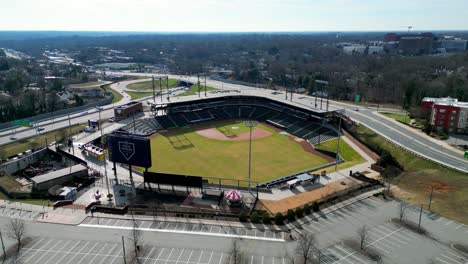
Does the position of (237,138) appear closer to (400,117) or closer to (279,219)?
(279,219)

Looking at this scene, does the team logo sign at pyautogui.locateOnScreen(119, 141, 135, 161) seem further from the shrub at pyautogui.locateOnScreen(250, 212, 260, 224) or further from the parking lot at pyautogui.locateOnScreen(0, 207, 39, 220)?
the shrub at pyautogui.locateOnScreen(250, 212, 260, 224)

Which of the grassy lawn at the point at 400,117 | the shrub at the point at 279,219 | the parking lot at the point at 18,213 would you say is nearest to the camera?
the shrub at the point at 279,219

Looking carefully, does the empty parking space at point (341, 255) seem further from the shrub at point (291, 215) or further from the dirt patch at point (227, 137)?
the dirt patch at point (227, 137)

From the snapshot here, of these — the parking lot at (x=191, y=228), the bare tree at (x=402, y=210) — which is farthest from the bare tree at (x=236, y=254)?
the bare tree at (x=402, y=210)

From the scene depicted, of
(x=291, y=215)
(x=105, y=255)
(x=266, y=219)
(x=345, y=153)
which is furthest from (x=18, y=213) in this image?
(x=345, y=153)

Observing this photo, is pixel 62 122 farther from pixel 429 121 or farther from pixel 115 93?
pixel 429 121

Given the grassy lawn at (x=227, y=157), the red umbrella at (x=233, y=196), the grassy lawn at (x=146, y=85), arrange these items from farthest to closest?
the grassy lawn at (x=146, y=85) < the grassy lawn at (x=227, y=157) < the red umbrella at (x=233, y=196)
